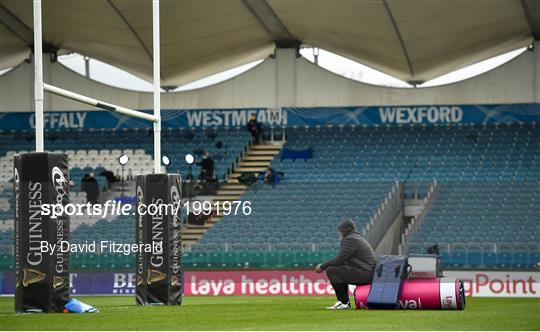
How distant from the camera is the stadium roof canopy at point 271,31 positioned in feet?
124

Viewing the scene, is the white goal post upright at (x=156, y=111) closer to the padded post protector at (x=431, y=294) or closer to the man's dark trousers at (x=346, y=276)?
the man's dark trousers at (x=346, y=276)

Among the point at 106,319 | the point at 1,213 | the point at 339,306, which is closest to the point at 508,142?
the point at 1,213

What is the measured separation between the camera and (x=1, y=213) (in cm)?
3666

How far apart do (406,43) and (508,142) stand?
495cm

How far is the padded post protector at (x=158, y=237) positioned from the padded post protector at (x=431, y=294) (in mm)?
4440

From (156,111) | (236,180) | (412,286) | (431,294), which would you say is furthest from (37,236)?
(236,180)

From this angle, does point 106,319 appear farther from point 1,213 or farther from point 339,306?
point 1,213

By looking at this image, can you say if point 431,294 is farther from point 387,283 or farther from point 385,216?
point 385,216

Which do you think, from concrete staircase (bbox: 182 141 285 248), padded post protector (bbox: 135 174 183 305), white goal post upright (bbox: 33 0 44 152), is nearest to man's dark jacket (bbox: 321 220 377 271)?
padded post protector (bbox: 135 174 183 305)

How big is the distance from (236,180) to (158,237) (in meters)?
20.5

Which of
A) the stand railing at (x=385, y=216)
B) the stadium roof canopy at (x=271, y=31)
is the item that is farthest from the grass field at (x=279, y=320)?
the stadium roof canopy at (x=271, y=31)

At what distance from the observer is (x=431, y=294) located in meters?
17.3

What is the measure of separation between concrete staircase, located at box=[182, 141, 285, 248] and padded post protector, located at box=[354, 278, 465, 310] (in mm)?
16687

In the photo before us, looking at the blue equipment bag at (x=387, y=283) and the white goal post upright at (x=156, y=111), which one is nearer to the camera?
the blue equipment bag at (x=387, y=283)
